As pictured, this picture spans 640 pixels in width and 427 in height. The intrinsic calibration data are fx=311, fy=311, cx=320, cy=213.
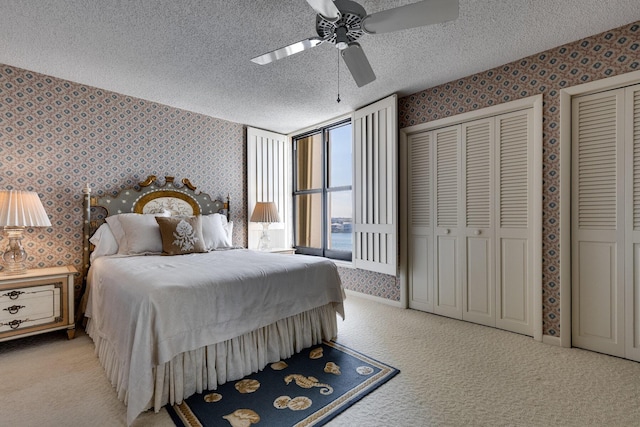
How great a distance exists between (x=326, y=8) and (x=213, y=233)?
270 centimetres

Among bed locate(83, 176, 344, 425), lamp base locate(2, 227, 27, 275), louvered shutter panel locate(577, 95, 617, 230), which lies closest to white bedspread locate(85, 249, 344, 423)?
bed locate(83, 176, 344, 425)

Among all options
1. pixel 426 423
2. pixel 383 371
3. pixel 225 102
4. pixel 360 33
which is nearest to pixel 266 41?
pixel 360 33

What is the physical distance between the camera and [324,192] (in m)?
4.78

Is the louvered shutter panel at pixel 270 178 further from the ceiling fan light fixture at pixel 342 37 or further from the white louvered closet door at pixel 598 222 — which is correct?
the white louvered closet door at pixel 598 222

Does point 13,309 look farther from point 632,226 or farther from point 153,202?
point 632,226

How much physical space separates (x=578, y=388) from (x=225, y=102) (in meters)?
4.11

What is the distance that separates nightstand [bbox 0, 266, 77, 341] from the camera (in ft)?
8.25

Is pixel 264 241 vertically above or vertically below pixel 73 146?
below

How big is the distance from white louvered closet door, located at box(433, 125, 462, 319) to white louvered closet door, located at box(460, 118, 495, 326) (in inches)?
2.9

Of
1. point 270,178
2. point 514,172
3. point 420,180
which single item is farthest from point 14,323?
point 514,172

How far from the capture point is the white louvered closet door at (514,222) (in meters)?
2.86

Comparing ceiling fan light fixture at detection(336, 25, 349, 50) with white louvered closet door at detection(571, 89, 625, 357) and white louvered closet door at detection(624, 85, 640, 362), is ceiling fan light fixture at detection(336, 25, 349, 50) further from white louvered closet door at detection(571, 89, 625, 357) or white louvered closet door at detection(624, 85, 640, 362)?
white louvered closet door at detection(624, 85, 640, 362)

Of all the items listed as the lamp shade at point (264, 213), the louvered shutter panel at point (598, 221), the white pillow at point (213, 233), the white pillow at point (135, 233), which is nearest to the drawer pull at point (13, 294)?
the white pillow at point (135, 233)

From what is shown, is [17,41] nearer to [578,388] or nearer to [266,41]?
[266,41]
